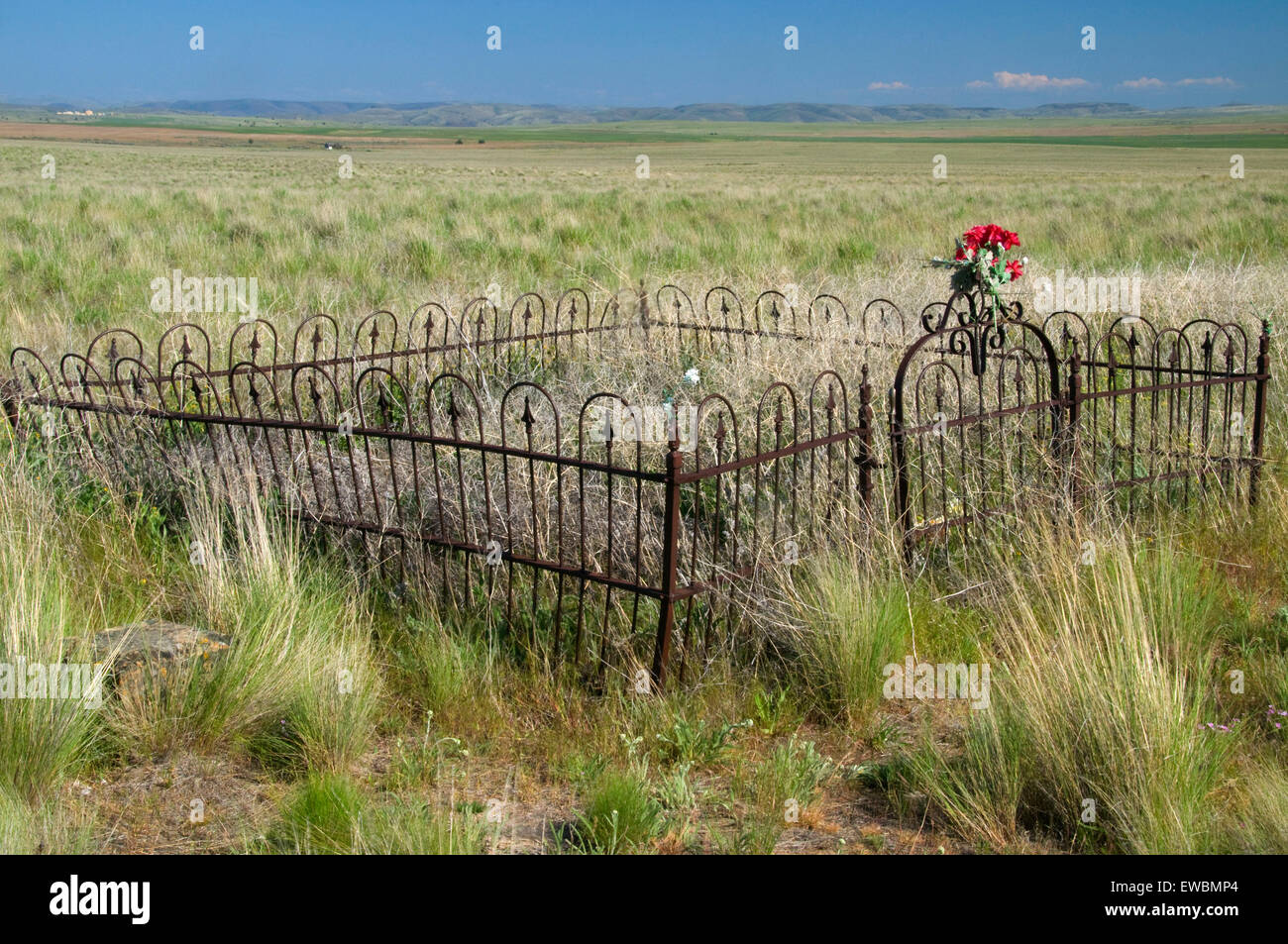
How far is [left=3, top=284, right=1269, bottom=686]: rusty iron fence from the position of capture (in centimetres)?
385

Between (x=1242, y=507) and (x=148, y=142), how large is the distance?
3590 inches

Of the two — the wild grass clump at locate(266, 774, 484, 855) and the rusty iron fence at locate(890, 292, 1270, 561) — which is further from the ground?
the rusty iron fence at locate(890, 292, 1270, 561)

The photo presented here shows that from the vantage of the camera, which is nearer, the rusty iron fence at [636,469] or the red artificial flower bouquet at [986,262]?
the rusty iron fence at [636,469]

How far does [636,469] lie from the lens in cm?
402

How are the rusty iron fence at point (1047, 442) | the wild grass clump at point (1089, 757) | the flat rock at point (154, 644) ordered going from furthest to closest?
1. the rusty iron fence at point (1047, 442)
2. the flat rock at point (154, 644)
3. the wild grass clump at point (1089, 757)

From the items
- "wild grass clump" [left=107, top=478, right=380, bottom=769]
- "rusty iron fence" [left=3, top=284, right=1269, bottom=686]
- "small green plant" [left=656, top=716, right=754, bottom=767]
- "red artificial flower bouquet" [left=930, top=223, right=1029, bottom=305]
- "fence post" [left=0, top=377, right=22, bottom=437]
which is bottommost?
"small green plant" [left=656, top=716, right=754, bottom=767]

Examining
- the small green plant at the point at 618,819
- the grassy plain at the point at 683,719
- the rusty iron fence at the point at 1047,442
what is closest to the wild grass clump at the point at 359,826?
the grassy plain at the point at 683,719

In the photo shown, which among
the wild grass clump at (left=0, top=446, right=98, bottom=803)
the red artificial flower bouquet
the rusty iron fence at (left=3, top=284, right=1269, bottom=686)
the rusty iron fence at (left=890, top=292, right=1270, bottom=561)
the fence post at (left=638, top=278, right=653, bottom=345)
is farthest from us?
the fence post at (left=638, top=278, right=653, bottom=345)

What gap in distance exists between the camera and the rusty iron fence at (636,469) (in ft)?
12.6

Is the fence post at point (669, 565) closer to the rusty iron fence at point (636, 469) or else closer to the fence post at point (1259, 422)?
the rusty iron fence at point (636, 469)

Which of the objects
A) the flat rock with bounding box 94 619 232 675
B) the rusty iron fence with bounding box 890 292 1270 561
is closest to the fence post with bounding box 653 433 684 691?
the rusty iron fence with bounding box 890 292 1270 561

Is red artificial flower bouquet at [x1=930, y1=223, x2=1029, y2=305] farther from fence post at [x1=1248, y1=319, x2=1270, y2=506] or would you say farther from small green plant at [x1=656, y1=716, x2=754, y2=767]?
small green plant at [x1=656, y1=716, x2=754, y2=767]

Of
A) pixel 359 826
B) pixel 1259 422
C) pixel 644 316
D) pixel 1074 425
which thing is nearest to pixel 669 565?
pixel 359 826

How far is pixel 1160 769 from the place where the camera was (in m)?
2.75
